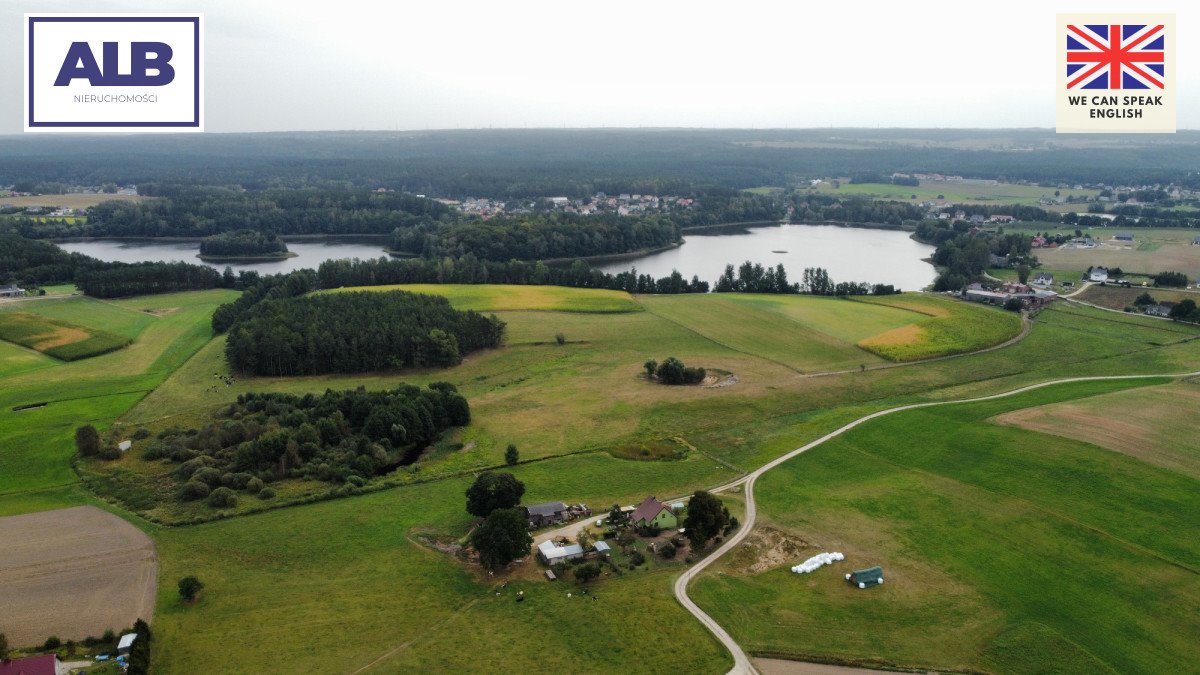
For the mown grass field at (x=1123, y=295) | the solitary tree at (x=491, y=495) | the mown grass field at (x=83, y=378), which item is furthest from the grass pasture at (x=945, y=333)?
the mown grass field at (x=83, y=378)

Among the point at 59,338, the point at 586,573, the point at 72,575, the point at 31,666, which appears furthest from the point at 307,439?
the point at 59,338

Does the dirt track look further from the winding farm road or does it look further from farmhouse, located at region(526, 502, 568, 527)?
the winding farm road

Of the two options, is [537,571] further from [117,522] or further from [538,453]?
[117,522]

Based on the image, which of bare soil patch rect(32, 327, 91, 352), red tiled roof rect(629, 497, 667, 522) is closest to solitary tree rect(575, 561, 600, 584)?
red tiled roof rect(629, 497, 667, 522)

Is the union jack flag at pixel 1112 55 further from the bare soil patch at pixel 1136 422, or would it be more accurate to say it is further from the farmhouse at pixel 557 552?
the farmhouse at pixel 557 552

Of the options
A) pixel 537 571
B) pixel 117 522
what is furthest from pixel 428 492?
pixel 117 522
